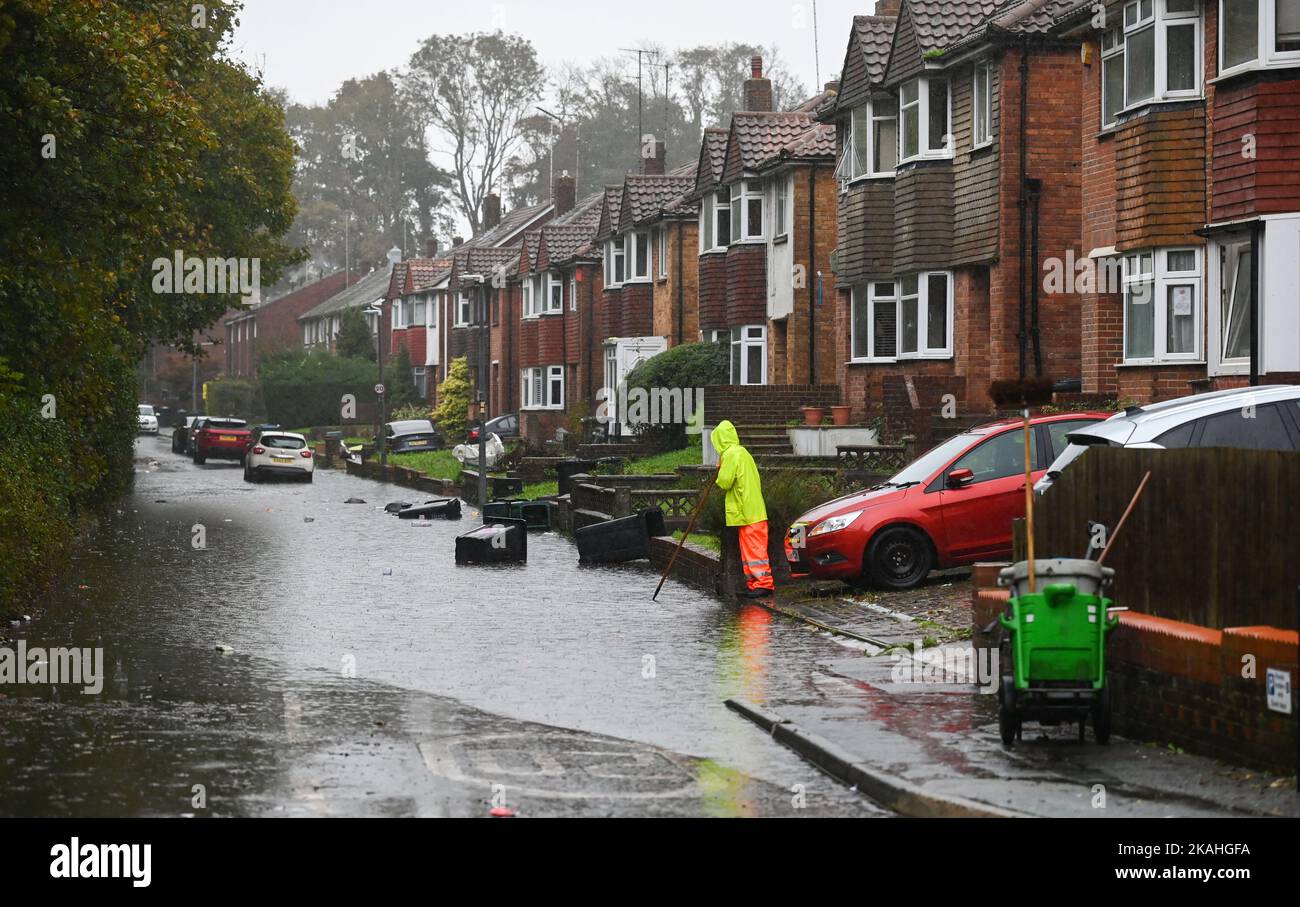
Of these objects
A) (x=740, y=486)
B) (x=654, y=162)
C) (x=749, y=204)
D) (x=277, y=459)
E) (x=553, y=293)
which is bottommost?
(x=277, y=459)

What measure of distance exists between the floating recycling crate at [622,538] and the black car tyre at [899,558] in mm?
6081

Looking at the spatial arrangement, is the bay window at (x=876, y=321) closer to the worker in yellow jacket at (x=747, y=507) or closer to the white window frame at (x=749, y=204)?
the white window frame at (x=749, y=204)

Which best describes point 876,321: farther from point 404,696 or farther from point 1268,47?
point 404,696

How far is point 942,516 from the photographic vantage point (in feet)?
59.1

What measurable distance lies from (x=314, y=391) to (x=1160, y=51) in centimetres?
6520

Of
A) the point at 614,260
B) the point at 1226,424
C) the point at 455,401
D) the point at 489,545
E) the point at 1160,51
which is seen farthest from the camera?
the point at 455,401

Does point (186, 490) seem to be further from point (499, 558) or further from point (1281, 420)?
point (1281, 420)

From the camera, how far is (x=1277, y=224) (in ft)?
63.8

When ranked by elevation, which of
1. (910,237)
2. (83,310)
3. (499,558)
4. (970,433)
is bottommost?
(499,558)

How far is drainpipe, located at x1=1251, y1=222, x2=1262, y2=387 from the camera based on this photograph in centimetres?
1977

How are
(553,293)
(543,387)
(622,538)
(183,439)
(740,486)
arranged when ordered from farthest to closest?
(183,439), (543,387), (553,293), (622,538), (740,486)

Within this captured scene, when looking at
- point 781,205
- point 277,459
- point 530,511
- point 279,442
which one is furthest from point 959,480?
point 279,442
